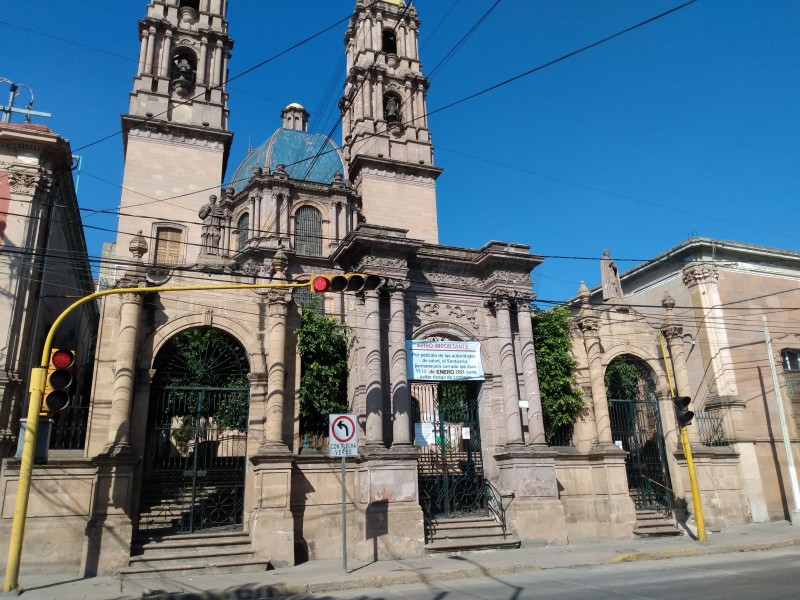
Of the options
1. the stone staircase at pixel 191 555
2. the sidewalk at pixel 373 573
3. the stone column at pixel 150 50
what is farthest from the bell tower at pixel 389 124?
the stone staircase at pixel 191 555

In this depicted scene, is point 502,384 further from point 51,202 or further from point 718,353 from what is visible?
point 51,202

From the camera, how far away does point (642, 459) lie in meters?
21.0

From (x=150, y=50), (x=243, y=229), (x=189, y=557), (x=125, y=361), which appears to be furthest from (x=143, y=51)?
(x=189, y=557)

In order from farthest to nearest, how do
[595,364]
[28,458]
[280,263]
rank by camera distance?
[595,364], [280,263], [28,458]

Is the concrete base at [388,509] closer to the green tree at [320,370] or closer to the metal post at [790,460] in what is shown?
the green tree at [320,370]

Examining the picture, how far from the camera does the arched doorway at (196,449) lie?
14883mm

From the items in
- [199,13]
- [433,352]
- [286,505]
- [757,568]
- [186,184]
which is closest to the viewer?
[757,568]

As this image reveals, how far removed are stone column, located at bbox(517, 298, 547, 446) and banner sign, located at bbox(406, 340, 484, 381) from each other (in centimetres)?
146

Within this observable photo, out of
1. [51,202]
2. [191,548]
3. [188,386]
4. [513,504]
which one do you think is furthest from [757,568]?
[51,202]

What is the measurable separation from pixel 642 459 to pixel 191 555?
15537mm

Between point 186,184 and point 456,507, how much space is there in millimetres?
25323

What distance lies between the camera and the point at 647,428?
22344mm

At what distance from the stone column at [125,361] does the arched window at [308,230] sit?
67.4 feet

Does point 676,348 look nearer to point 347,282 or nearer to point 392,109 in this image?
point 347,282
